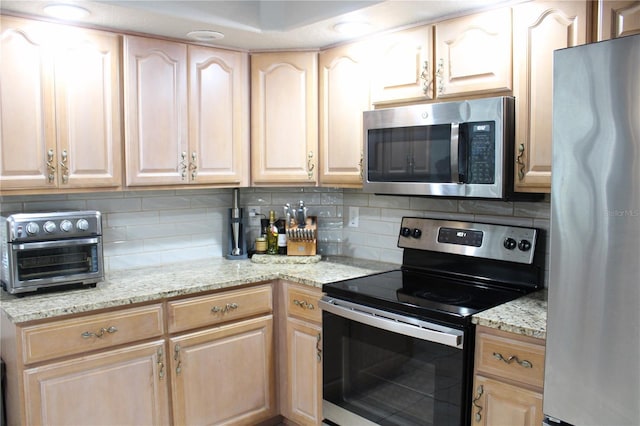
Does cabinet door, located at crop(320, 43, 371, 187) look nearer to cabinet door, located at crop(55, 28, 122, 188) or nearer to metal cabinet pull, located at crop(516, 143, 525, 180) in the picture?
metal cabinet pull, located at crop(516, 143, 525, 180)

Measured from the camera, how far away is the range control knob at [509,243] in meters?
2.43

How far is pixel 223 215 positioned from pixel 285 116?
0.76 metres

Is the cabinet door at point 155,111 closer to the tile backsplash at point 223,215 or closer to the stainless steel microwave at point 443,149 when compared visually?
the tile backsplash at point 223,215

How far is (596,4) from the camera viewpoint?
1.95 meters

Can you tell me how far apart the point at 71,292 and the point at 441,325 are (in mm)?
1564

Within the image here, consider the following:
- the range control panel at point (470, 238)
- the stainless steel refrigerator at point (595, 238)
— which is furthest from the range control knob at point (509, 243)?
the stainless steel refrigerator at point (595, 238)

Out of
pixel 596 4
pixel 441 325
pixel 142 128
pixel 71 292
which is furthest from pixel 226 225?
pixel 596 4

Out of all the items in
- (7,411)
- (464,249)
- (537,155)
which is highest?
(537,155)

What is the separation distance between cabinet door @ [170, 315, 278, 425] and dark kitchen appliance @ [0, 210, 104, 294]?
520 millimetres

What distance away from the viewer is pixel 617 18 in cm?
186

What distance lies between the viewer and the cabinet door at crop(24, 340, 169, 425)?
6.95 ft

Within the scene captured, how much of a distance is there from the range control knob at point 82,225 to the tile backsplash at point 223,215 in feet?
1.29

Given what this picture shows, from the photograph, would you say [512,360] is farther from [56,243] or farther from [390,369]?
[56,243]

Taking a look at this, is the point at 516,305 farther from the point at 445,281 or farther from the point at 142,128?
the point at 142,128
